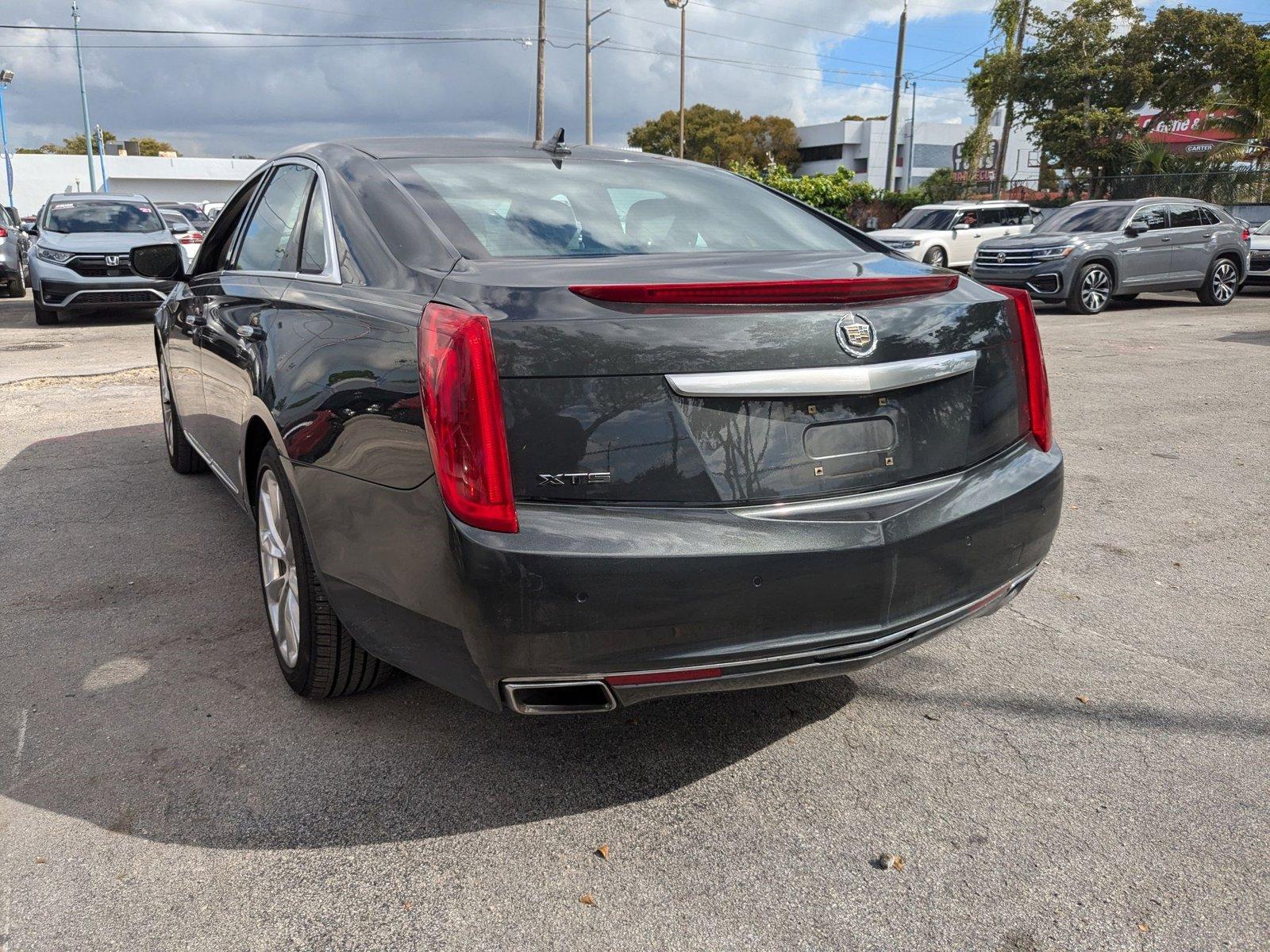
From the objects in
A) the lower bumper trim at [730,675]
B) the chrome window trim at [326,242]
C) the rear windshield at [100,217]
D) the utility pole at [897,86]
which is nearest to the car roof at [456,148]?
the chrome window trim at [326,242]

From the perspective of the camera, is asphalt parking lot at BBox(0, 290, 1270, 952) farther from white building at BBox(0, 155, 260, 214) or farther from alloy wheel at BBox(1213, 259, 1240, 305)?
white building at BBox(0, 155, 260, 214)

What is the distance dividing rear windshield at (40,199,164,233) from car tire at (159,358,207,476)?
10.1 metres

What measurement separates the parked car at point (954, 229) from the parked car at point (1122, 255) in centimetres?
350

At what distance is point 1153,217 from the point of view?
Answer: 639 inches

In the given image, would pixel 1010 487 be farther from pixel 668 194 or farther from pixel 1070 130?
pixel 1070 130

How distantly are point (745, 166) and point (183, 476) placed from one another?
136ft

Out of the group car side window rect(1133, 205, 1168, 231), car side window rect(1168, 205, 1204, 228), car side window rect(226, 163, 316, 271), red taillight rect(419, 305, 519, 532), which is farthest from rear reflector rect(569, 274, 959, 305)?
car side window rect(1168, 205, 1204, 228)

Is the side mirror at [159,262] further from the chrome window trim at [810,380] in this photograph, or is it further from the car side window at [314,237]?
the chrome window trim at [810,380]

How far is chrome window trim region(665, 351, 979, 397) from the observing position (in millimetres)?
2342

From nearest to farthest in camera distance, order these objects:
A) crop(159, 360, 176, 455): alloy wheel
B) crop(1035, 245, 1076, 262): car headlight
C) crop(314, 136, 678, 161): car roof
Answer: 1. crop(314, 136, 678, 161): car roof
2. crop(159, 360, 176, 455): alloy wheel
3. crop(1035, 245, 1076, 262): car headlight

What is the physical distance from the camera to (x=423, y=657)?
2.57 meters

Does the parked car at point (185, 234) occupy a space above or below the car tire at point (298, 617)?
above

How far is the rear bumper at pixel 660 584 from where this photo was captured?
7.49 feet

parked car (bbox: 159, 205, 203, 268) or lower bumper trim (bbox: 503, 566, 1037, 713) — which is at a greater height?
parked car (bbox: 159, 205, 203, 268)
